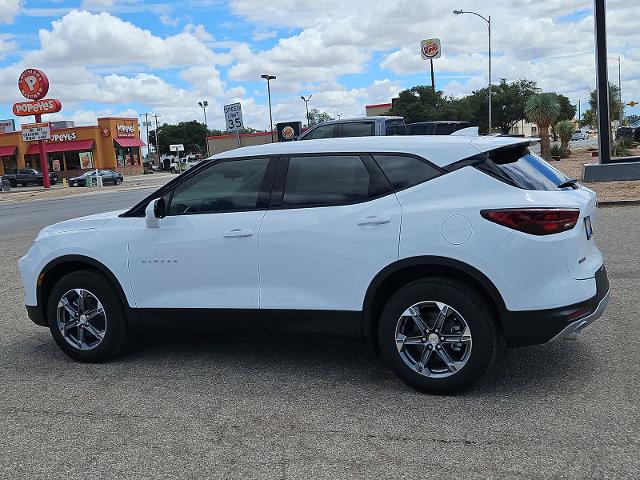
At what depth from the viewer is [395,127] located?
16656mm

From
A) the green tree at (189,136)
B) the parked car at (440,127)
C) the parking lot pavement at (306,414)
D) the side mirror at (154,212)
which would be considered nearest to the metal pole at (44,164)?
the parked car at (440,127)

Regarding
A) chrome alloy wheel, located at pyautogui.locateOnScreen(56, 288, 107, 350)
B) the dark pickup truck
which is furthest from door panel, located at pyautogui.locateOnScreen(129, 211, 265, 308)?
the dark pickup truck

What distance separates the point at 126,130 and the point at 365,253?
7709cm

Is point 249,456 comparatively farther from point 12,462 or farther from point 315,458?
point 12,462

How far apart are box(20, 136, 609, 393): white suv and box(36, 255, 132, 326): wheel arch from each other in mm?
19

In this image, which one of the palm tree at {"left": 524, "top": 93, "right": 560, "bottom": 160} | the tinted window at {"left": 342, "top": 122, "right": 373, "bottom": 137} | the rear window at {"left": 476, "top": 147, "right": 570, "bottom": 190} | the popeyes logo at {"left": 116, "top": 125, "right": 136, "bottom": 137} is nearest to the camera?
the rear window at {"left": 476, "top": 147, "right": 570, "bottom": 190}

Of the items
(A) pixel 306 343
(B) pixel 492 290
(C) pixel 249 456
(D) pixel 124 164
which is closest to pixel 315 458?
(C) pixel 249 456

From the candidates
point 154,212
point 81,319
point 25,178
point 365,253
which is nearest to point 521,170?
point 365,253

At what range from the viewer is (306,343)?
→ 5.72 m

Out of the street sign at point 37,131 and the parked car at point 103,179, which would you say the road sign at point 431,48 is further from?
the street sign at point 37,131

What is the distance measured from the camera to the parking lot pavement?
3.53m

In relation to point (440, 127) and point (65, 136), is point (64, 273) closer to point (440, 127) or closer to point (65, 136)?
point (440, 127)

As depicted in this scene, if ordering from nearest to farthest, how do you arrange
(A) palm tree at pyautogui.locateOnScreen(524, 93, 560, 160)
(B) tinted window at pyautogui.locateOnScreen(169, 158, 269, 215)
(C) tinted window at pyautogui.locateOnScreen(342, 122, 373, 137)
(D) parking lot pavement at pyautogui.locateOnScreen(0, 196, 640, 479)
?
1. (D) parking lot pavement at pyautogui.locateOnScreen(0, 196, 640, 479)
2. (B) tinted window at pyautogui.locateOnScreen(169, 158, 269, 215)
3. (C) tinted window at pyautogui.locateOnScreen(342, 122, 373, 137)
4. (A) palm tree at pyautogui.locateOnScreen(524, 93, 560, 160)

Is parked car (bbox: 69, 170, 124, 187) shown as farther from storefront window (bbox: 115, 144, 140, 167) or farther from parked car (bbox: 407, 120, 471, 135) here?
parked car (bbox: 407, 120, 471, 135)
